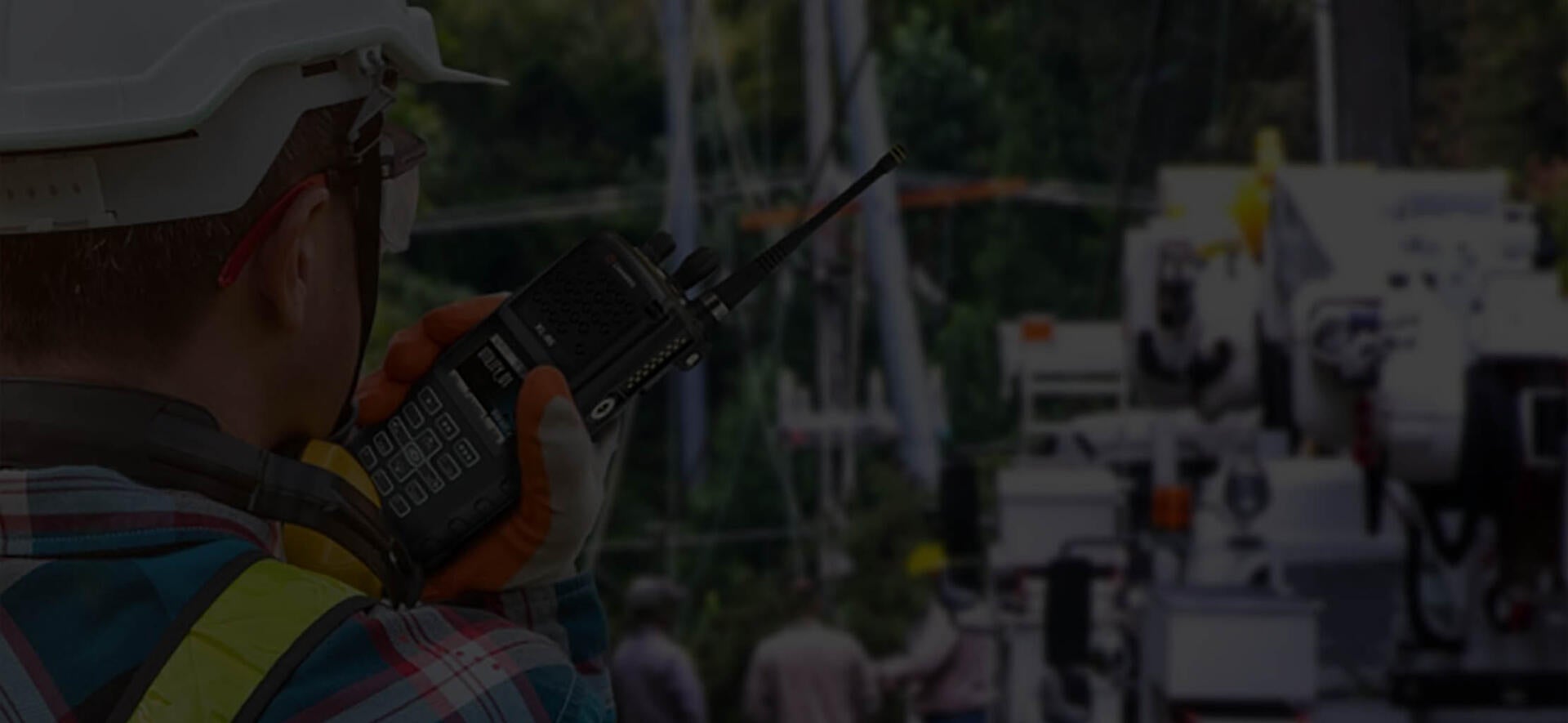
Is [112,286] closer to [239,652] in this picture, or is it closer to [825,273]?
[239,652]

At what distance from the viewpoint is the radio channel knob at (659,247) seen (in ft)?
7.30

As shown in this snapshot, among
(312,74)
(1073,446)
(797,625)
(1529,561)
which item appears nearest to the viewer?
(312,74)

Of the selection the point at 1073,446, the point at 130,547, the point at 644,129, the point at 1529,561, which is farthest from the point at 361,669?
the point at 644,129

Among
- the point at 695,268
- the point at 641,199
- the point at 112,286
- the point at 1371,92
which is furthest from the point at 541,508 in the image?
the point at 641,199

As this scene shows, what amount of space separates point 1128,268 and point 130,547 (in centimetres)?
1071

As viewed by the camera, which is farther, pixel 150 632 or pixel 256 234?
pixel 256 234

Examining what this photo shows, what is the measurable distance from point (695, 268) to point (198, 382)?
0.45m

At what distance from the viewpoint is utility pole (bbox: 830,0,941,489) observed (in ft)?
77.7

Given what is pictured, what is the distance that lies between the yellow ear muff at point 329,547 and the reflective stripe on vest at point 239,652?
0.58 ft

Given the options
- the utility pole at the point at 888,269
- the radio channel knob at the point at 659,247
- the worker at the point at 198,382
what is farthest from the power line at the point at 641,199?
A: the worker at the point at 198,382

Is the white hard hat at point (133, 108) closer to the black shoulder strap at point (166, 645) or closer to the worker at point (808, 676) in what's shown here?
the black shoulder strap at point (166, 645)

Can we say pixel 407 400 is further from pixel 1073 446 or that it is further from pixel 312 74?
pixel 1073 446

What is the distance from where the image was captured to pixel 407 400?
2.24m

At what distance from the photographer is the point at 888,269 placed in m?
24.7
